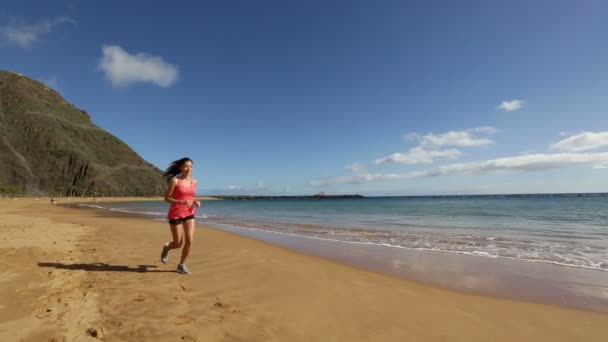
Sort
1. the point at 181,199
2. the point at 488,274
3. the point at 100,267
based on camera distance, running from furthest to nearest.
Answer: the point at 488,274 → the point at 100,267 → the point at 181,199

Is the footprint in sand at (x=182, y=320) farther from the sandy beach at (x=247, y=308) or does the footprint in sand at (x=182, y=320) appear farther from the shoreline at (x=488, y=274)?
the shoreline at (x=488, y=274)

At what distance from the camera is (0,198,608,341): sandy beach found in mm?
3312

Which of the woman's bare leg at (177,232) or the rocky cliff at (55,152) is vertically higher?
the rocky cliff at (55,152)

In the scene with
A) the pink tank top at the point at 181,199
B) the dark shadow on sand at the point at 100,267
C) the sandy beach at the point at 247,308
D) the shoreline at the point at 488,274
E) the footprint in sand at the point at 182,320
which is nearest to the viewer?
the sandy beach at the point at 247,308

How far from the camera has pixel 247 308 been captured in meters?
4.03

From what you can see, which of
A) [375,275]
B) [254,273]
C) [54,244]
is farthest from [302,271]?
[54,244]

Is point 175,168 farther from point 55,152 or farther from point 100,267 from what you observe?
point 55,152

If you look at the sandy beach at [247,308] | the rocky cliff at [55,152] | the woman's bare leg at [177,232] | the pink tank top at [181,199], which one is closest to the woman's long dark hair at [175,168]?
the pink tank top at [181,199]

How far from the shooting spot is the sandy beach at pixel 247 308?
3.31m

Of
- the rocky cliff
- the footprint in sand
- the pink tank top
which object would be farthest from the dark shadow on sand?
the rocky cliff

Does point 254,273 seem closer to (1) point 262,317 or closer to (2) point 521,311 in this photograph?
(1) point 262,317

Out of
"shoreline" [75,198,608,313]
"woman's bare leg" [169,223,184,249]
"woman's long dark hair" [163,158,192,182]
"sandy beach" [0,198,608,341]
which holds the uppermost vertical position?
"woman's long dark hair" [163,158,192,182]

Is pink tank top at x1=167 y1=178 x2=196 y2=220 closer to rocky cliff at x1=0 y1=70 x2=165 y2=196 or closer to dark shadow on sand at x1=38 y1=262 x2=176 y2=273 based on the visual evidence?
dark shadow on sand at x1=38 y1=262 x2=176 y2=273

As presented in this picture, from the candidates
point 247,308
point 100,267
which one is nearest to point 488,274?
point 247,308
